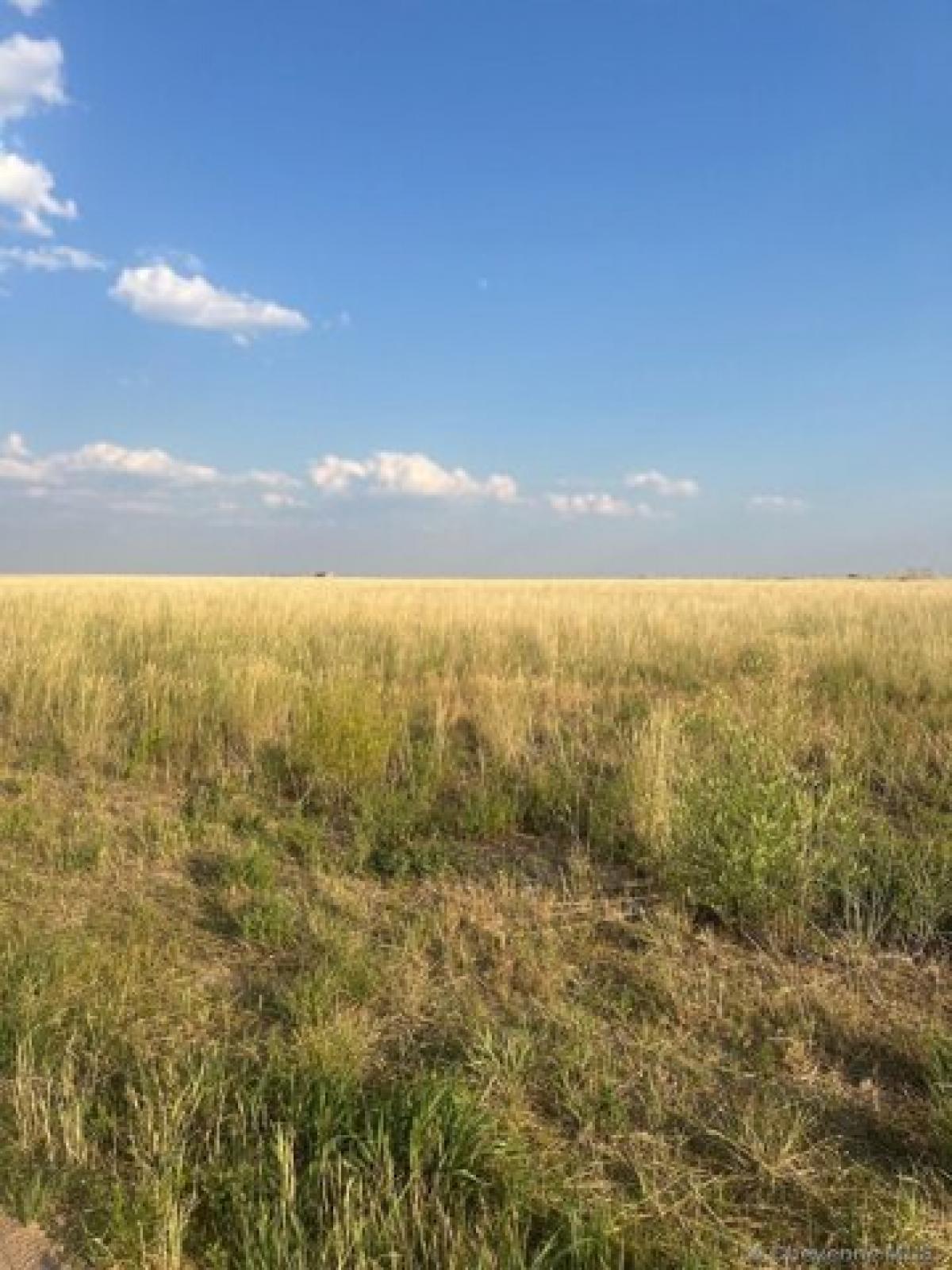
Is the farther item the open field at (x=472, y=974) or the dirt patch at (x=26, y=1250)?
the open field at (x=472, y=974)

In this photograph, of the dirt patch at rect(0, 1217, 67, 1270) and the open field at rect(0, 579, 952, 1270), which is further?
the open field at rect(0, 579, 952, 1270)

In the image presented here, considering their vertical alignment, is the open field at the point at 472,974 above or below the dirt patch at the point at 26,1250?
above

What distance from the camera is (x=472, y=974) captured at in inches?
147

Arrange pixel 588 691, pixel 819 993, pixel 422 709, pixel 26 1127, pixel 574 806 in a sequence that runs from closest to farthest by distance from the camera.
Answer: pixel 26 1127 < pixel 819 993 < pixel 574 806 < pixel 422 709 < pixel 588 691

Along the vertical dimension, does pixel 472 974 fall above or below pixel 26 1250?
above

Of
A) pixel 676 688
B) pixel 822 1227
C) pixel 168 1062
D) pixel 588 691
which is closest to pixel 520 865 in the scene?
pixel 168 1062

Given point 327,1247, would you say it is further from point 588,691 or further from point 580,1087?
point 588,691

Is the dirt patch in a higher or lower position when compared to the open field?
lower

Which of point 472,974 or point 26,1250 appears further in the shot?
point 472,974

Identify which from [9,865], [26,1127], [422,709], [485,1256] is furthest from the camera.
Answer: [422,709]

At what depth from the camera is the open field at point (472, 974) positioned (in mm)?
2424

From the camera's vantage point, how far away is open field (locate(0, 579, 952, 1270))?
7.95ft

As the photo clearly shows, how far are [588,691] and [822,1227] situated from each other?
244 inches

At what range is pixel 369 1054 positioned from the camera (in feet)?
10.2
